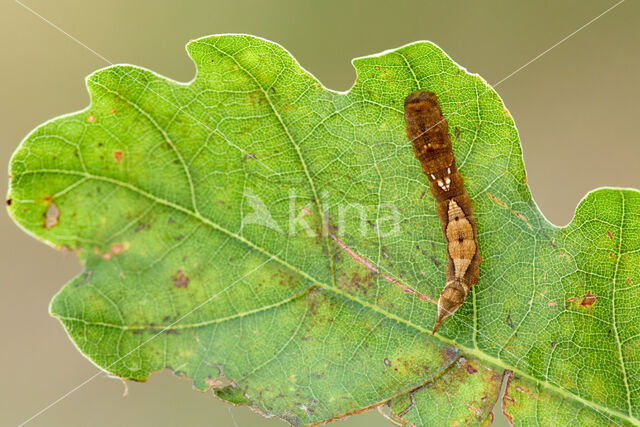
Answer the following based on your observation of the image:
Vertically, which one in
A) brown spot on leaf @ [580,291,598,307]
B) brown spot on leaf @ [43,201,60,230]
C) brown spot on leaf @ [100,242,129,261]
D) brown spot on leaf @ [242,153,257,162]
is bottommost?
brown spot on leaf @ [100,242,129,261]

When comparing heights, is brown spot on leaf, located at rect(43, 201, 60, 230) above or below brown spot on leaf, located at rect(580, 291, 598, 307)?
below

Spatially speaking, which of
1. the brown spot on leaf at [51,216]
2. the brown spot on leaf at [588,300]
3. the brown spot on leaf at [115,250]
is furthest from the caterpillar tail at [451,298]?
the brown spot on leaf at [51,216]

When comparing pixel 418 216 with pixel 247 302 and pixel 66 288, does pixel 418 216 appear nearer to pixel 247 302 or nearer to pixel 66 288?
pixel 247 302

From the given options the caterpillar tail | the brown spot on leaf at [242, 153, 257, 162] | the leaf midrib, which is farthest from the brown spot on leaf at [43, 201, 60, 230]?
the caterpillar tail

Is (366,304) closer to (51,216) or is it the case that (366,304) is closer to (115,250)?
(115,250)

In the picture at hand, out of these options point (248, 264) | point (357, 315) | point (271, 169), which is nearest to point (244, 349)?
point (248, 264)

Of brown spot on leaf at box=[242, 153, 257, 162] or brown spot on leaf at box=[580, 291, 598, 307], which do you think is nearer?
brown spot on leaf at box=[580, 291, 598, 307]

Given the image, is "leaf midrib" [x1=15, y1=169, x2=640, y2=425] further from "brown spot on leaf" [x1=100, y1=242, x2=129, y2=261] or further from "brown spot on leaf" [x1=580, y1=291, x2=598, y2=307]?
"brown spot on leaf" [x1=580, y1=291, x2=598, y2=307]
